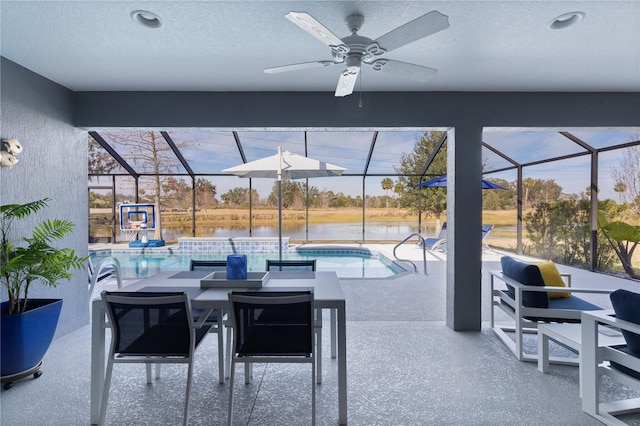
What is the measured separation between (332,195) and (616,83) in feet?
27.8

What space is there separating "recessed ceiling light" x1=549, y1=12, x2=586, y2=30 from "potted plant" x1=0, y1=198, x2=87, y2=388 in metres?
3.85

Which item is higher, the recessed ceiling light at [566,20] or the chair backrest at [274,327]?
the recessed ceiling light at [566,20]

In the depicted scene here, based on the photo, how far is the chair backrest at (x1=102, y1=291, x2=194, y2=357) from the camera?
1852 millimetres

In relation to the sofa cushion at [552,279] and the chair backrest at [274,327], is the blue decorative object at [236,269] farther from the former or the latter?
the sofa cushion at [552,279]

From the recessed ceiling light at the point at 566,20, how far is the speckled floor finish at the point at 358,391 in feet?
8.04

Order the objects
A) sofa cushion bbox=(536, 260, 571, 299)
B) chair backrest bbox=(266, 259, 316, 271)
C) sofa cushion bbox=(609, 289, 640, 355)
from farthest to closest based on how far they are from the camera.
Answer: sofa cushion bbox=(536, 260, 571, 299), chair backrest bbox=(266, 259, 316, 271), sofa cushion bbox=(609, 289, 640, 355)

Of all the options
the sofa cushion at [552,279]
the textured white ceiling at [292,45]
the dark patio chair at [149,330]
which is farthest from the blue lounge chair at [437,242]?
the dark patio chair at [149,330]

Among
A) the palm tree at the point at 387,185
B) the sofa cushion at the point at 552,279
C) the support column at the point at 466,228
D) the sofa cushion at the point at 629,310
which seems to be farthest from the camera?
the palm tree at the point at 387,185

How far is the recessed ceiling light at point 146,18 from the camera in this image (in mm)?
2086

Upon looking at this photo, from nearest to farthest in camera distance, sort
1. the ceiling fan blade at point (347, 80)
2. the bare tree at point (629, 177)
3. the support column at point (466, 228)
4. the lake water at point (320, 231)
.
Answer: the ceiling fan blade at point (347, 80), the support column at point (466, 228), the bare tree at point (629, 177), the lake water at point (320, 231)

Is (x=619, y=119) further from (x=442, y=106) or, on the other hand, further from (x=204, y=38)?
(x=204, y=38)

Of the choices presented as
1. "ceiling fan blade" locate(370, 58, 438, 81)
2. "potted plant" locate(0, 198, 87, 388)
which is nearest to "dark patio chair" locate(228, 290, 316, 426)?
"ceiling fan blade" locate(370, 58, 438, 81)

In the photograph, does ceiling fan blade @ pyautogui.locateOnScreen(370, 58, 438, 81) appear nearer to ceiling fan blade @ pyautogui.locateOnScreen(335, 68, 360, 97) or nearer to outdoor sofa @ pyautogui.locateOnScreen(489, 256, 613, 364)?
ceiling fan blade @ pyautogui.locateOnScreen(335, 68, 360, 97)

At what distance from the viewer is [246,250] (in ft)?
30.8
